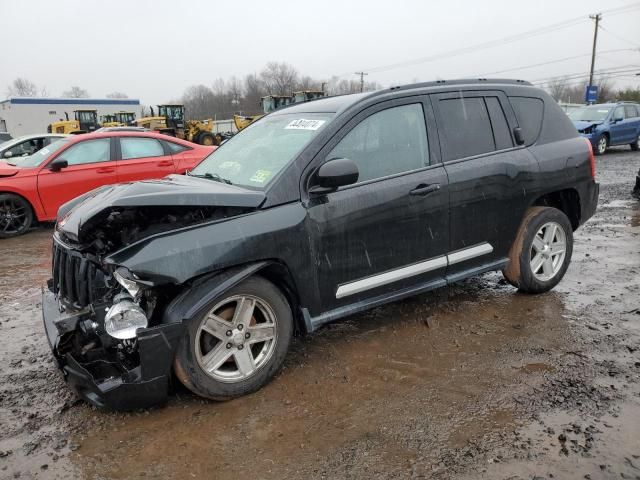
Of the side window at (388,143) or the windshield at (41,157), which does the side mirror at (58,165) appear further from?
the side window at (388,143)

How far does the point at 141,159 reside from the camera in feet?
28.0

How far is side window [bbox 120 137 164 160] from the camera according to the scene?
8.45 meters

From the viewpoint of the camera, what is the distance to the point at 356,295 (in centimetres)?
340

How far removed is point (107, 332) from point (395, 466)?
1671mm

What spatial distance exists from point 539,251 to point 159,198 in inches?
134

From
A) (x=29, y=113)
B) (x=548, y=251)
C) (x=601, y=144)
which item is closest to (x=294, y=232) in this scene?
(x=548, y=251)

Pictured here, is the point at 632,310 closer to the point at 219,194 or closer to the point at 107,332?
the point at 219,194

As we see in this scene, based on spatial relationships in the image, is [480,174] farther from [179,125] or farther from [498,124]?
[179,125]

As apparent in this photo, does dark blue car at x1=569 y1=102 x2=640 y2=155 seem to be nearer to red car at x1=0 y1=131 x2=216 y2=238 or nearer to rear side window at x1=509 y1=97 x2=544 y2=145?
rear side window at x1=509 y1=97 x2=544 y2=145

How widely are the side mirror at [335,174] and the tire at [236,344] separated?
28.3 inches

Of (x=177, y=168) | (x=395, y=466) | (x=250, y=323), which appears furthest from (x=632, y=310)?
(x=177, y=168)

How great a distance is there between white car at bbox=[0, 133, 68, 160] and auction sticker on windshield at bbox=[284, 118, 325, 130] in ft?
30.5

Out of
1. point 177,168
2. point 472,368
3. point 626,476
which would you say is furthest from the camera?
point 177,168

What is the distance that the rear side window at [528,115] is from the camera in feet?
14.1
